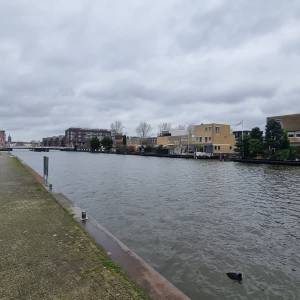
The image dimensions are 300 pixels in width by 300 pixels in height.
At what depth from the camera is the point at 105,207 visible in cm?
1525

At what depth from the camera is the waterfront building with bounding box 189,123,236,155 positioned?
94688 millimetres

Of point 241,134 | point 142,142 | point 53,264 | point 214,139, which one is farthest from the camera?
point 142,142

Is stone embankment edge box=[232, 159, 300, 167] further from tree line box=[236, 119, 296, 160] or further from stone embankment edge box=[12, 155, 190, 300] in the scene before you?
stone embankment edge box=[12, 155, 190, 300]

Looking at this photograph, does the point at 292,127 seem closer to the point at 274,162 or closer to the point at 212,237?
the point at 274,162

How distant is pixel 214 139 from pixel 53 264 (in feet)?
300

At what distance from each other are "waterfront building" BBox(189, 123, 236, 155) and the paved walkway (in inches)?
3378

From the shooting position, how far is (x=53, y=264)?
19.5ft

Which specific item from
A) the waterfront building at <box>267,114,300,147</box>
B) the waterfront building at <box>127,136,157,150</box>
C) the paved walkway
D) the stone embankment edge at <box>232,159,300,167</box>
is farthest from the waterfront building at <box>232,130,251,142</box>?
the paved walkway

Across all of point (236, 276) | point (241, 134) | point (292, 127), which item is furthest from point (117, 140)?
point (236, 276)

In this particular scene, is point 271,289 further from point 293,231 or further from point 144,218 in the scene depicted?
point 144,218

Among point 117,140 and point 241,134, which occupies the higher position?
point 117,140

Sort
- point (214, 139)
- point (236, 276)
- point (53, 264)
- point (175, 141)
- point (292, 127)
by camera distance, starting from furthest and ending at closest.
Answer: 1. point (175, 141)
2. point (214, 139)
3. point (292, 127)
4. point (236, 276)
5. point (53, 264)

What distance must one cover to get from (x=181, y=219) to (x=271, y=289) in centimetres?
611

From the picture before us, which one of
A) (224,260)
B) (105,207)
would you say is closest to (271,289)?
(224,260)
